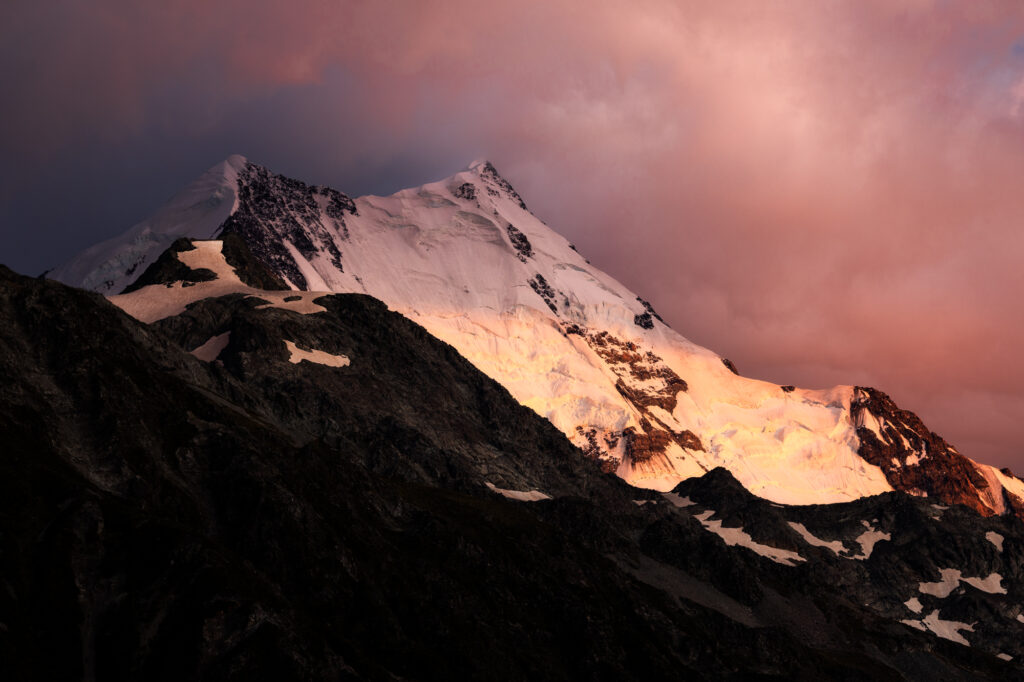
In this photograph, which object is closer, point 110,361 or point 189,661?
point 189,661

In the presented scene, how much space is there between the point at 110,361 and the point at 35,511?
46773 millimetres

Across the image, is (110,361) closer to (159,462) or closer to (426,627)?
(159,462)

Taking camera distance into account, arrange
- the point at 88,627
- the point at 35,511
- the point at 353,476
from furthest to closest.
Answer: the point at 353,476, the point at 35,511, the point at 88,627

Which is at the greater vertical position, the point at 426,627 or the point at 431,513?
the point at 431,513

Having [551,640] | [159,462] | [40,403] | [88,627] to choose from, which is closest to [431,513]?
[551,640]

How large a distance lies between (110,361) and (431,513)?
60.1m

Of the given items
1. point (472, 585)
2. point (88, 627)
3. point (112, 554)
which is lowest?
point (88, 627)

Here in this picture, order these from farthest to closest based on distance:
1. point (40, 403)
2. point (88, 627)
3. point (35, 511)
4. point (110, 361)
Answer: point (110, 361)
point (40, 403)
point (35, 511)
point (88, 627)

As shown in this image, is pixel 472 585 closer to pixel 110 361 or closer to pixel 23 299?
pixel 110 361

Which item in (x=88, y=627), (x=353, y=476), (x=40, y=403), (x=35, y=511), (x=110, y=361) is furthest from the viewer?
(x=353, y=476)

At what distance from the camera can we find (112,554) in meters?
115

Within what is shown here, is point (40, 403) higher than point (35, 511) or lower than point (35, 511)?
higher

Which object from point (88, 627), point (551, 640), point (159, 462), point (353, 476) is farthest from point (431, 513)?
point (88, 627)

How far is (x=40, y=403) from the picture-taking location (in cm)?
13838
